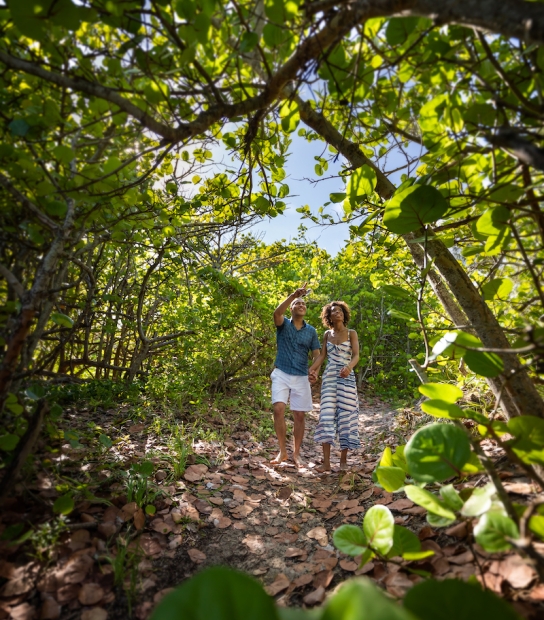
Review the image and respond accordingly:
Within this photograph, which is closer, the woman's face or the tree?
the tree

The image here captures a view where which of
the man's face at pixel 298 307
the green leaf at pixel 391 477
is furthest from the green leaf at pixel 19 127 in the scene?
the man's face at pixel 298 307

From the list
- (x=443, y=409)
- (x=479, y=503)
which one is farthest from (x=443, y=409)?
(x=479, y=503)

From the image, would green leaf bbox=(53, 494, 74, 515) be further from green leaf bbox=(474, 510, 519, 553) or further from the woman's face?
the woman's face

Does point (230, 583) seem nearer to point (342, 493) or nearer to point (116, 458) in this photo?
point (116, 458)

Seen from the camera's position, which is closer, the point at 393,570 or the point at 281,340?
the point at 393,570

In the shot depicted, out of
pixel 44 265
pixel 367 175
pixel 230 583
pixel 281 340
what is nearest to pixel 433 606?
pixel 230 583

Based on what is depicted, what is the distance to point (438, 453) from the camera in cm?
89

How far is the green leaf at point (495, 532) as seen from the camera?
28.8 inches

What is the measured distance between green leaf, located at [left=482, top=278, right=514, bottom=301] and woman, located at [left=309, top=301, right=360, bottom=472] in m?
2.18

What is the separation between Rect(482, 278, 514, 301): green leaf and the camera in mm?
1231

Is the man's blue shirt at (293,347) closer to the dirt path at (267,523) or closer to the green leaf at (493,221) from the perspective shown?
the dirt path at (267,523)

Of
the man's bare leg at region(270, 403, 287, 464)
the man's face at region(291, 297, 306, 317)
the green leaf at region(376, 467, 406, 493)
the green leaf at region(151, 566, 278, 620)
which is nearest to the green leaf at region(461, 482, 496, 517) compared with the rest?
the green leaf at region(376, 467, 406, 493)

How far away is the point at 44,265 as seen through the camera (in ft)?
4.15

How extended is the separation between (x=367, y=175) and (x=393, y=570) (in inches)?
59.8
